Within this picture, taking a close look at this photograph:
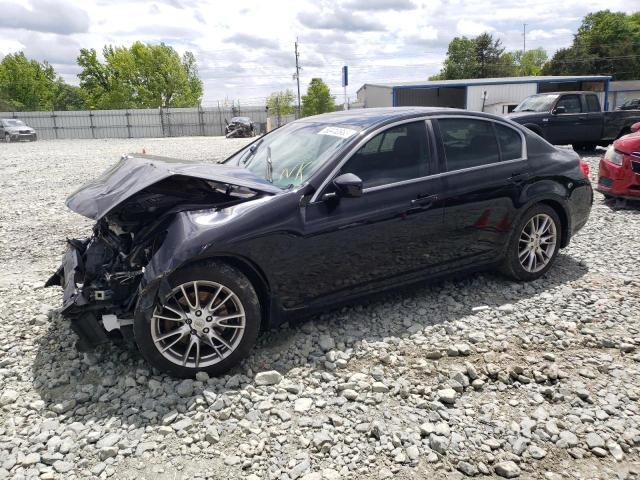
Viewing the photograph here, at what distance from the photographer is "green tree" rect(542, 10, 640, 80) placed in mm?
66812

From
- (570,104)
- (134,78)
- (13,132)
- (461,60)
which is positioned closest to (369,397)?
(570,104)

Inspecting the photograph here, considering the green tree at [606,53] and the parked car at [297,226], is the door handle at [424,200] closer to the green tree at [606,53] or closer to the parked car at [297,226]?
the parked car at [297,226]

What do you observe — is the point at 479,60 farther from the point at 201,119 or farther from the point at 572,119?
the point at 572,119

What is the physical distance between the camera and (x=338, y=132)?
422 centimetres

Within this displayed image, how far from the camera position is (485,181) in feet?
14.9

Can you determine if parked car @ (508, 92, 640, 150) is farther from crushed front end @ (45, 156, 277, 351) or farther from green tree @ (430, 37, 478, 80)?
green tree @ (430, 37, 478, 80)

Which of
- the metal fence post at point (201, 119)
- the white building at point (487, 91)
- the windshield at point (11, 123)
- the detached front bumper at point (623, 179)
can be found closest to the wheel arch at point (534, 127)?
the detached front bumper at point (623, 179)

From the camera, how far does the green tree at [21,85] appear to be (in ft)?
205

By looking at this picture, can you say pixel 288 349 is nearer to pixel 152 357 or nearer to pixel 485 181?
pixel 152 357

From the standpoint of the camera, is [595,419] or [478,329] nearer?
[595,419]

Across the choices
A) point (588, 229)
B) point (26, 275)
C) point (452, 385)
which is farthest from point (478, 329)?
point (26, 275)

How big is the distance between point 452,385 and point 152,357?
6.38ft

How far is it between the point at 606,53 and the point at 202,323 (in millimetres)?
77995

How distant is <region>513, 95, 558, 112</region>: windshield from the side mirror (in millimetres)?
12108
